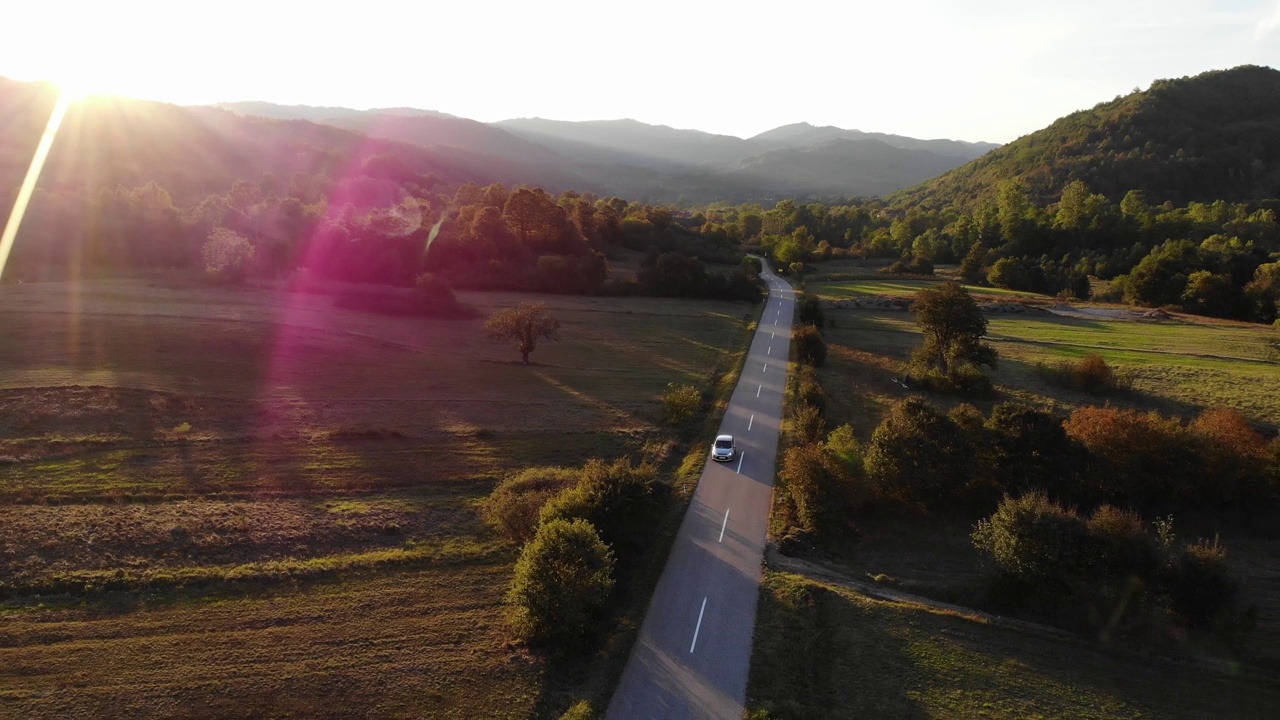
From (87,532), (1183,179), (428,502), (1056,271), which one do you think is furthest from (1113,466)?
(1183,179)

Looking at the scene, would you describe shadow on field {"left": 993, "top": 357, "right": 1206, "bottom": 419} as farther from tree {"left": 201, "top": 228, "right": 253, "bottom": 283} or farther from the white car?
tree {"left": 201, "top": 228, "right": 253, "bottom": 283}

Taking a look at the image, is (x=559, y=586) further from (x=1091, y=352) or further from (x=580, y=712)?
(x=1091, y=352)

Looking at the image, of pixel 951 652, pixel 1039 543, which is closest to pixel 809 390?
pixel 1039 543

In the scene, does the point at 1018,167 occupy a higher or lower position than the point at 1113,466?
higher

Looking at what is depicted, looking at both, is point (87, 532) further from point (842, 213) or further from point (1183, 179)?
point (1183, 179)

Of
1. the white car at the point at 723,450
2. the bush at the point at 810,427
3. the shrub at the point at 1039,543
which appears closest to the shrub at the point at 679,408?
the white car at the point at 723,450

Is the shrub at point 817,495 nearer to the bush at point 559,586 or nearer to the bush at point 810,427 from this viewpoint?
the bush at point 810,427

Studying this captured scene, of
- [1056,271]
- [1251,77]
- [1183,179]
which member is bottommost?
[1056,271]
